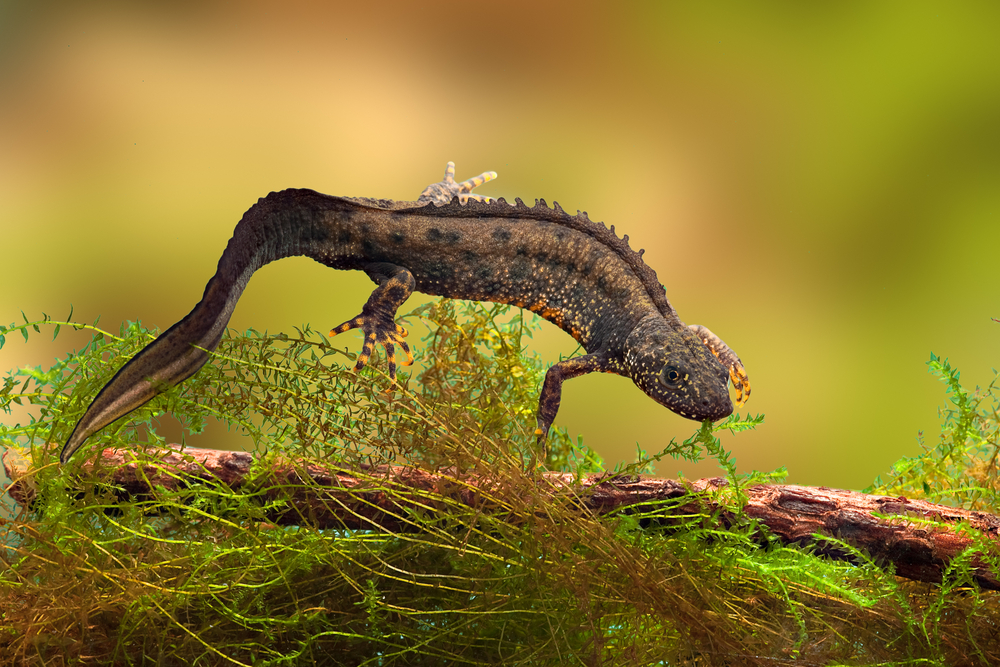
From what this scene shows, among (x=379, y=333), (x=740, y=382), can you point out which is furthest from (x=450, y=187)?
(x=740, y=382)

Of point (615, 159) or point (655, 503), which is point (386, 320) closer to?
point (655, 503)

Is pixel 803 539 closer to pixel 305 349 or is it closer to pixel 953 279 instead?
pixel 305 349

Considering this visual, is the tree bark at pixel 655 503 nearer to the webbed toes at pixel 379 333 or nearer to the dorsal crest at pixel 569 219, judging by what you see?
the webbed toes at pixel 379 333

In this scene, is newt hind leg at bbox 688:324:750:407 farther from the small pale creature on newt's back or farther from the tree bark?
the tree bark

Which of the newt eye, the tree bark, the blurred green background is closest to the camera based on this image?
the tree bark

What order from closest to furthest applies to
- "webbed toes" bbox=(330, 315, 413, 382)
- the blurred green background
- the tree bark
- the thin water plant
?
1. the thin water plant
2. the tree bark
3. "webbed toes" bbox=(330, 315, 413, 382)
4. the blurred green background

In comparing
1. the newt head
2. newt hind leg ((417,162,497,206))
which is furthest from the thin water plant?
newt hind leg ((417,162,497,206))
